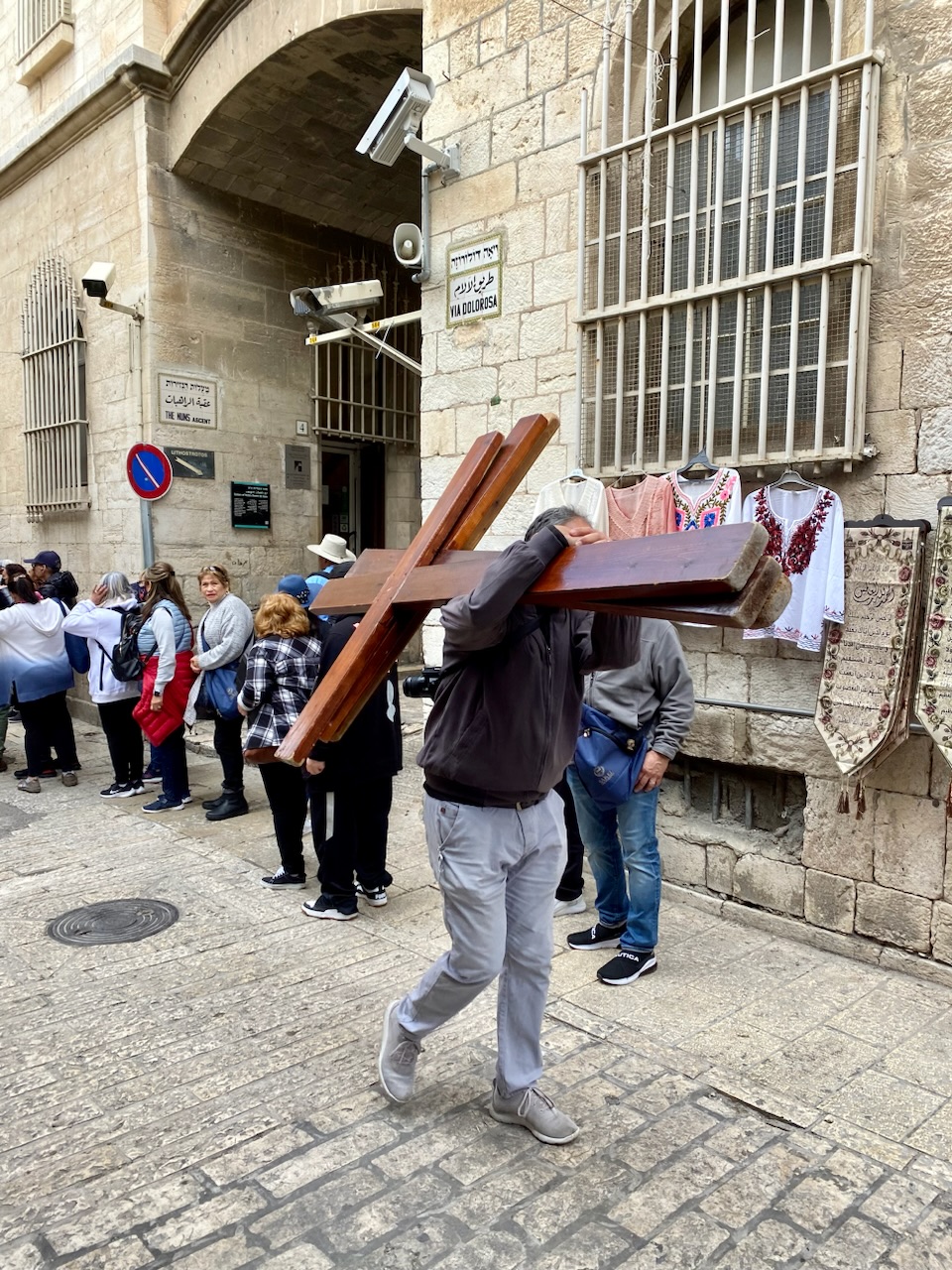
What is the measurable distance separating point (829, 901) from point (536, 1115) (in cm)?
207

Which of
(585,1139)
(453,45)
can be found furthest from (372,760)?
(453,45)

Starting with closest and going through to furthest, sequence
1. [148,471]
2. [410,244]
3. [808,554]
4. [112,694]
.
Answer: [808,554], [410,244], [112,694], [148,471]

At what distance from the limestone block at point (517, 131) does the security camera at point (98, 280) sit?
4.44m

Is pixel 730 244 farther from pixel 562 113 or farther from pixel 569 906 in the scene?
pixel 569 906

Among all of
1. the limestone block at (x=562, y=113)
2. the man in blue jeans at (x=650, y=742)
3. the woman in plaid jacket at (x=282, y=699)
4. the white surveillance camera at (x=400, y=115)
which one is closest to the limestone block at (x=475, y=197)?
the limestone block at (x=562, y=113)

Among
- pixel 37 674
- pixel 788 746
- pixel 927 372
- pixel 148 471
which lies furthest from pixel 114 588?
pixel 927 372

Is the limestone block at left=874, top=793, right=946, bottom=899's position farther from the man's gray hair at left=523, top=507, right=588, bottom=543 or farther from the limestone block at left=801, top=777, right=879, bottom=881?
the man's gray hair at left=523, top=507, right=588, bottom=543

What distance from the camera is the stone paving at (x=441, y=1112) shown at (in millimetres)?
2293

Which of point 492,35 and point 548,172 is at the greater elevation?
point 492,35

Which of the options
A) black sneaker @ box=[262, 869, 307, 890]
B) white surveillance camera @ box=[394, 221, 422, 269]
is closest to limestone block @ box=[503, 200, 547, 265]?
white surveillance camera @ box=[394, 221, 422, 269]

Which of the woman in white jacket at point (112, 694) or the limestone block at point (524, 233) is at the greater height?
the limestone block at point (524, 233)

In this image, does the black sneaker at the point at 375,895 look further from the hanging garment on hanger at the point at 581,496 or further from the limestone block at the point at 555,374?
the limestone block at the point at 555,374

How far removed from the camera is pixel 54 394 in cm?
999

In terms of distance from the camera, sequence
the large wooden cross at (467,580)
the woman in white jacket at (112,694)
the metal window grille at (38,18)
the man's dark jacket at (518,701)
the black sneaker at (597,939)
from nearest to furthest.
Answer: the large wooden cross at (467,580) → the man's dark jacket at (518,701) → the black sneaker at (597,939) → the woman in white jacket at (112,694) → the metal window grille at (38,18)
